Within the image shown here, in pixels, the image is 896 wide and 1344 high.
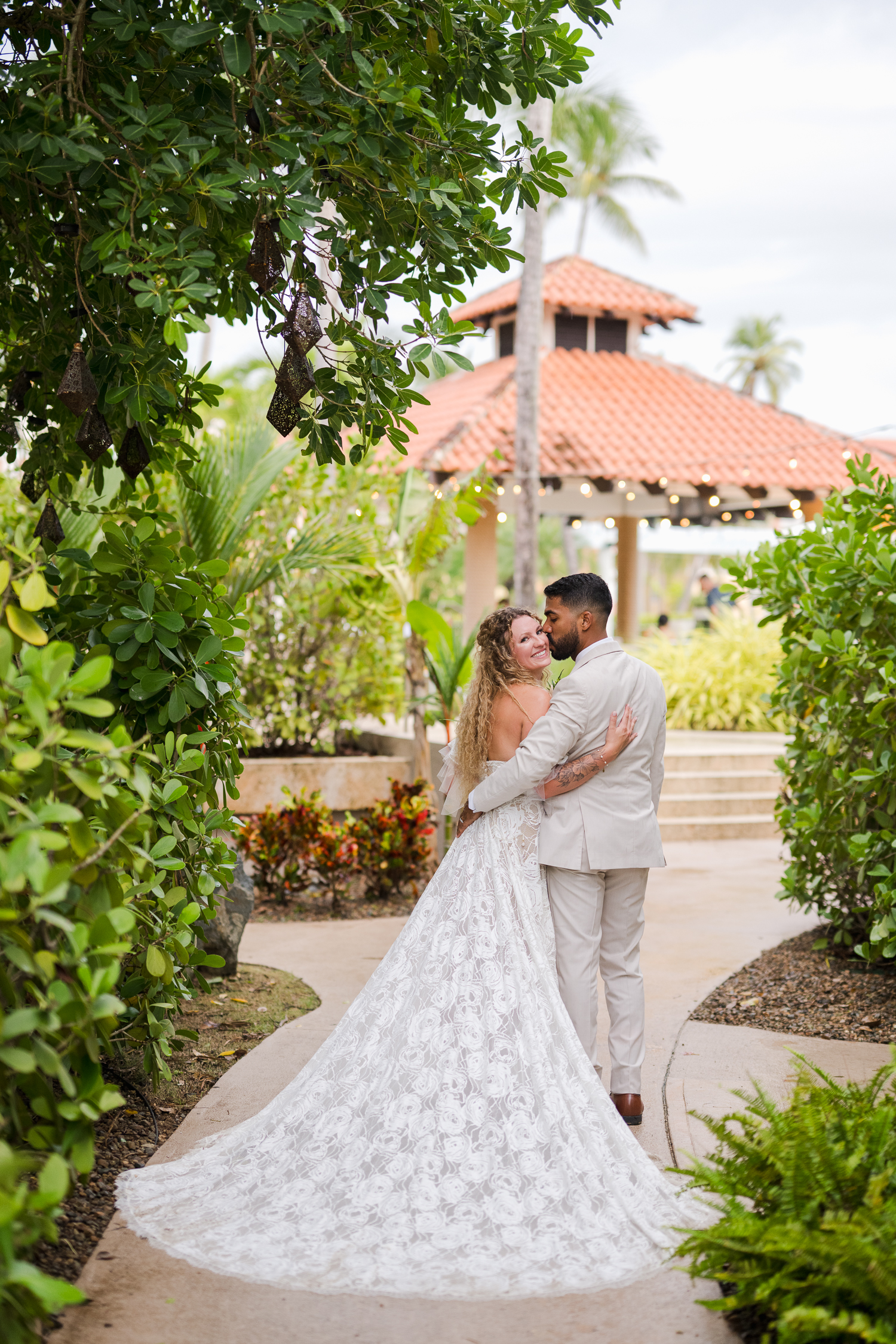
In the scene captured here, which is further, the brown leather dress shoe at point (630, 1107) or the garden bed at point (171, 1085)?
the brown leather dress shoe at point (630, 1107)

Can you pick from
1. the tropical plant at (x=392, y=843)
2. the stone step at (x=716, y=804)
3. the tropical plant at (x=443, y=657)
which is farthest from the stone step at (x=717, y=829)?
the tropical plant at (x=443, y=657)

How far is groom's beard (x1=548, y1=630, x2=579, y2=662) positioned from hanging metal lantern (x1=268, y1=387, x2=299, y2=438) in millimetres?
1266

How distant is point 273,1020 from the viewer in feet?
17.7

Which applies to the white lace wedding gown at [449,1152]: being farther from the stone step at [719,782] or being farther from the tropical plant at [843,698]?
the stone step at [719,782]

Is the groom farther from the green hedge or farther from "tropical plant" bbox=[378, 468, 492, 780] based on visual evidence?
"tropical plant" bbox=[378, 468, 492, 780]

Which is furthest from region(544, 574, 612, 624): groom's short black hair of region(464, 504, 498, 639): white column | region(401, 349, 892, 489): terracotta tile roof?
region(464, 504, 498, 639): white column

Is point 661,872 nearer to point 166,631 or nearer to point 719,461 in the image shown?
point 166,631

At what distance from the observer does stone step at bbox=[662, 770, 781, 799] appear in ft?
37.6

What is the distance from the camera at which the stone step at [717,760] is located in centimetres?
1185

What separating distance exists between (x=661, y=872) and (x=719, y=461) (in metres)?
8.82

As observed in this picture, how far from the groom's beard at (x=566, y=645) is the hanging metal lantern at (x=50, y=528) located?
201 centimetres

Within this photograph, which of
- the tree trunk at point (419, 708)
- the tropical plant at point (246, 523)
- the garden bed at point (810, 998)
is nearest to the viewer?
the garden bed at point (810, 998)

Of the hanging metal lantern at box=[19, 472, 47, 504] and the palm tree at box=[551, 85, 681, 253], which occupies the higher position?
the palm tree at box=[551, 85, 681, 253]

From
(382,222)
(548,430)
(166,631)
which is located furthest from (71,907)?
(548,430)
